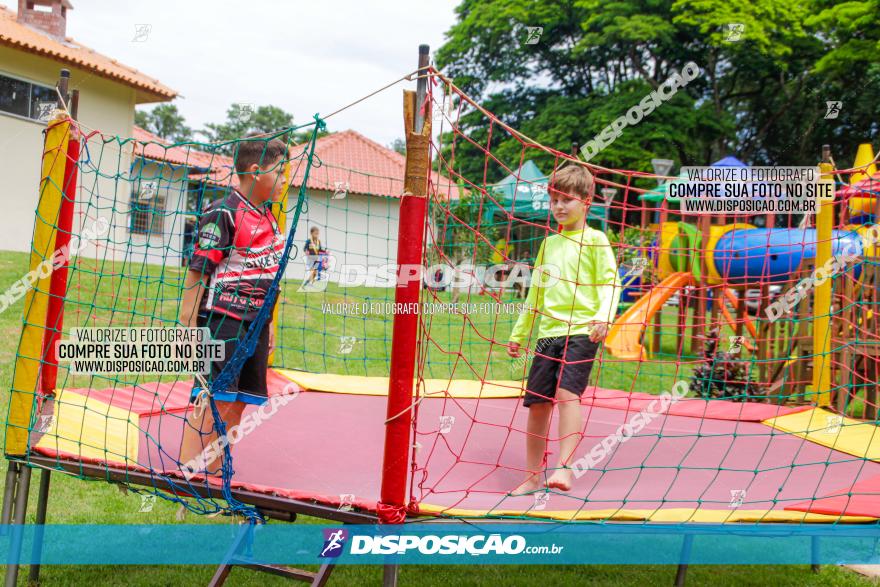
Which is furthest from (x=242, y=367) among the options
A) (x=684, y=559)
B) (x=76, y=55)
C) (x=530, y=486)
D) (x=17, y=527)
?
(x=76, y=55)

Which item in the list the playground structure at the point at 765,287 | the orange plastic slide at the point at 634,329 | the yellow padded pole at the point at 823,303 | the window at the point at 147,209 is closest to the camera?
the window at the point at 147,209

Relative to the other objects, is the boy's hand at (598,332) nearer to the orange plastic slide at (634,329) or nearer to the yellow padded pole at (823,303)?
the yellow padded pole at (823,303)

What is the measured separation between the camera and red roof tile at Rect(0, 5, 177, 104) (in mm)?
11577

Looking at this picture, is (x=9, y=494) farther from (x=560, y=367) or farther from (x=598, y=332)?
(x=598, y=332)

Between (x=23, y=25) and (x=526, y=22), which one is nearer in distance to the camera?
(x=23, y=25)

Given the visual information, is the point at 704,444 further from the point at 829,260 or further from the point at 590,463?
the point at 829,260

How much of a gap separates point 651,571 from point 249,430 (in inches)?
76.8

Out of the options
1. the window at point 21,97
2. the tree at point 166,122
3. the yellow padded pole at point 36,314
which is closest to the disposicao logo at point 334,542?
the yellow padded pole at point 36,314

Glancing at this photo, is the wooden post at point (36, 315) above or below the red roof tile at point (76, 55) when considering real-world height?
below

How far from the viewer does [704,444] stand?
392 cm

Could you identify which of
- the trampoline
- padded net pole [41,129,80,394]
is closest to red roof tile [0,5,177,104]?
the trampoline

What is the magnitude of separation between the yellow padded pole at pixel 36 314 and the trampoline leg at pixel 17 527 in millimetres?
98

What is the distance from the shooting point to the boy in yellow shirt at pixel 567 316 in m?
2.93

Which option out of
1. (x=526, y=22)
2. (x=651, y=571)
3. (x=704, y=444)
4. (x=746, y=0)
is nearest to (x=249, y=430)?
(x=651, y=571)
